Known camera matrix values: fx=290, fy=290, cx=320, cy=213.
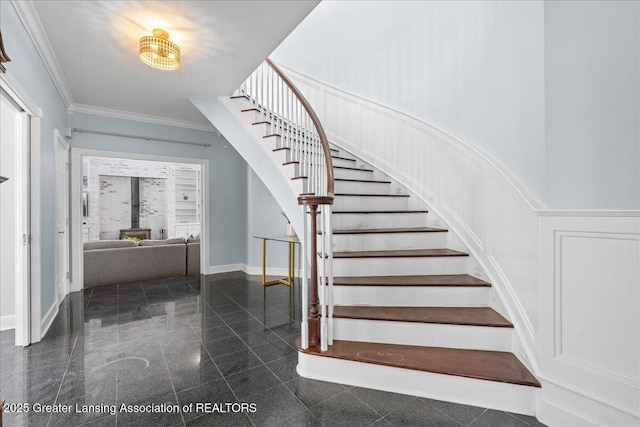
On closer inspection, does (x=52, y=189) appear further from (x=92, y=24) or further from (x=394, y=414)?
(x=394, y=414)

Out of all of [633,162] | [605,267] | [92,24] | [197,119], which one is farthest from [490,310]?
[197,119]

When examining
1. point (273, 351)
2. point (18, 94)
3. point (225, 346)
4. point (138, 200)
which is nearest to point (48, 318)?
point (225, 346)

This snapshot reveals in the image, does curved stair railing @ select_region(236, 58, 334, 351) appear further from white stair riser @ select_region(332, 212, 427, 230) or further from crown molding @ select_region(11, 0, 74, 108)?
crown molding @ select_region(11, 0, 74, 108)

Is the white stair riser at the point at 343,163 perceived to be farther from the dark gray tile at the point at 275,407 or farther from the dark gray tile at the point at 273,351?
the dark gray tile at the point at 275,407

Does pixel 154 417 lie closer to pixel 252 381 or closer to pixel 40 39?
pixel 252 381

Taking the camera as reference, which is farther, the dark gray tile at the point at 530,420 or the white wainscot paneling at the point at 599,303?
the dark gray tile at the point at 530,420

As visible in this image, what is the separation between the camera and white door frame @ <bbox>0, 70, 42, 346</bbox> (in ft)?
8.09

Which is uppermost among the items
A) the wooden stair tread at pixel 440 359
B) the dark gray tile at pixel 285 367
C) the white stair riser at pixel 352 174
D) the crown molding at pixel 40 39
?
the crown molding at pixel 40 39

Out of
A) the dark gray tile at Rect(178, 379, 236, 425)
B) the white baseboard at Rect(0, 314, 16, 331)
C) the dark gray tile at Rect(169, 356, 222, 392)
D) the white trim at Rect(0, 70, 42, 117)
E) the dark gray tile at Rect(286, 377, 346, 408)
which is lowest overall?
the dark gray tile at Rect(178, 379, 236, 425)

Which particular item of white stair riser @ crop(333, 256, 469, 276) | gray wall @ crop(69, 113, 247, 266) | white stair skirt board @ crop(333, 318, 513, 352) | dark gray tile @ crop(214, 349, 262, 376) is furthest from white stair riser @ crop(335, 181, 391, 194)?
gray wall @ crop(69, 113, 247, 266)

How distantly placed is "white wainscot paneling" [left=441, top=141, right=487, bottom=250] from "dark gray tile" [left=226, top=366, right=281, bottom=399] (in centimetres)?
193

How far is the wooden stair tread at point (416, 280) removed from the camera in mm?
2270

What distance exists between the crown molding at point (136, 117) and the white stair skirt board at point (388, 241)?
3.72 metres

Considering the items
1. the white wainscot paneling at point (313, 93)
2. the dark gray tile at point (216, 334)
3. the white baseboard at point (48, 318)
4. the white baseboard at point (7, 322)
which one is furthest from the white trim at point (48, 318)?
the white wainscot paneling at point (313, 93)
